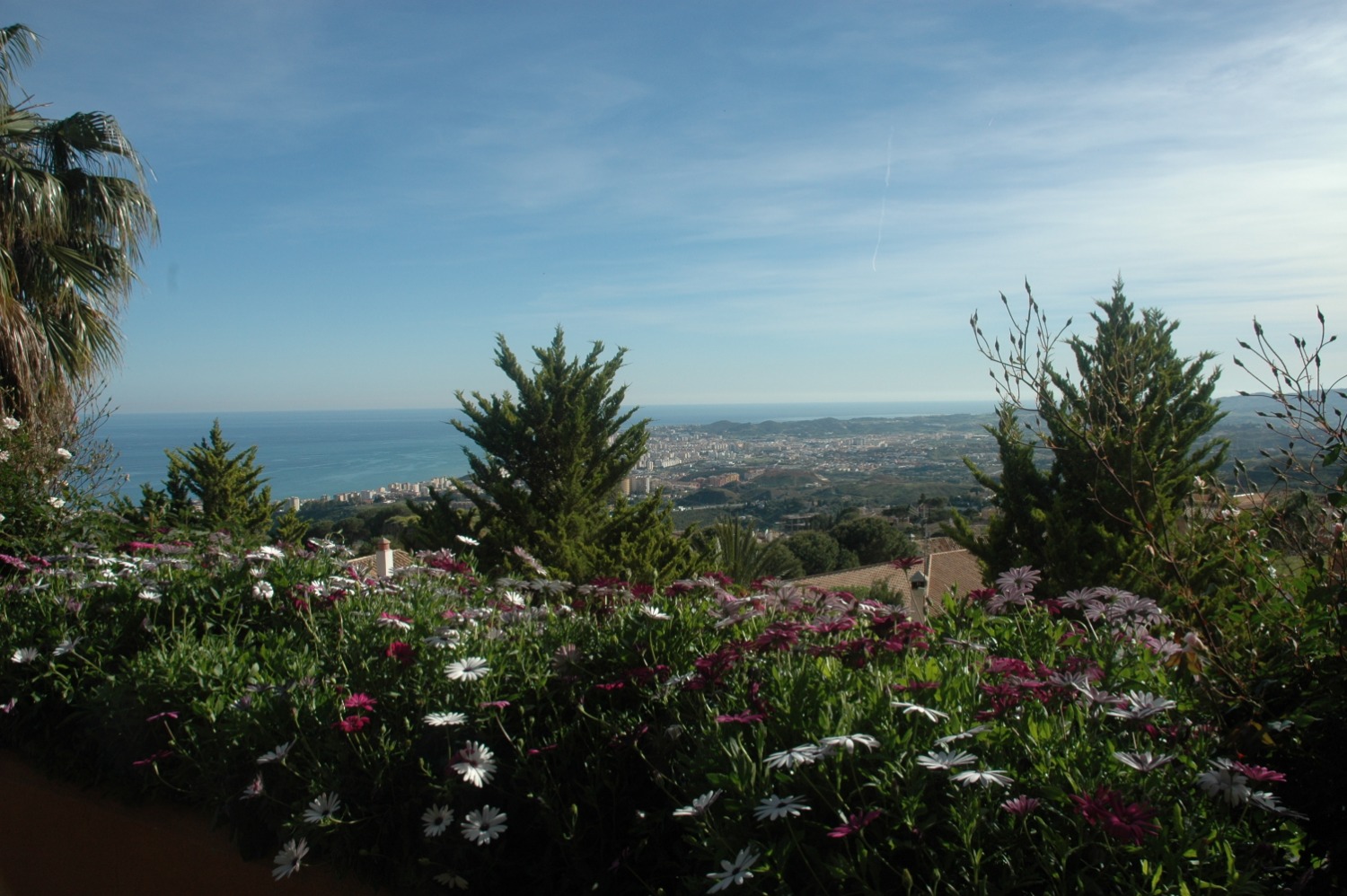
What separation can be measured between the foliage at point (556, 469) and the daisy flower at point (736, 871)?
9233mm

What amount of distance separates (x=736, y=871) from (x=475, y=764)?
2.27 feet

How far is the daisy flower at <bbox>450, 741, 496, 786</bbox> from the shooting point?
183 cm

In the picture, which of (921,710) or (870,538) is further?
(870,538)

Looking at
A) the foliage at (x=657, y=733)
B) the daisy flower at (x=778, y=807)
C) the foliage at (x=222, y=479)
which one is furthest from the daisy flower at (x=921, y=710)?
the foliage at (x=222, y=479)

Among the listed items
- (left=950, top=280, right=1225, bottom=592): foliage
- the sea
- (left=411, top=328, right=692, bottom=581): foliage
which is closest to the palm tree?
the sea

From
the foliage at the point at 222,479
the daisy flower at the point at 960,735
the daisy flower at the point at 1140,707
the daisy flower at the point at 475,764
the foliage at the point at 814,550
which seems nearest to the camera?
the daisy flower at the point at 960,735

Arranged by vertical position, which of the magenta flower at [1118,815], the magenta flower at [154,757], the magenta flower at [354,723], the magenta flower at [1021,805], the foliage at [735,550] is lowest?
the foliage at [735,550]

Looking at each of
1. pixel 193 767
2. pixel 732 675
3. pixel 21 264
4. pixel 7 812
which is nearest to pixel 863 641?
pixel 732 675

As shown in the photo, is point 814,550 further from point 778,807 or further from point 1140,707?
point 778,807

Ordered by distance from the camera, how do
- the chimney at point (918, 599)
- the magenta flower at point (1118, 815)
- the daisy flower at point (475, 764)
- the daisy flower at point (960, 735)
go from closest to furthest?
the magenta flower at point (1118, 815) → the daisy flower at point (960, 735) → the daisy flower at point (475, 764) → the chimney at point (918, 599)

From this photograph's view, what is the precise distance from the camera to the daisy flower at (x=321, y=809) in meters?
2.03

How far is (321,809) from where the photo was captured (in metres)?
2.06

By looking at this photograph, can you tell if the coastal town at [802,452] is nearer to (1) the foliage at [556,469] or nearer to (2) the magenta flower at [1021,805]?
(1) the foliage at [556,469]

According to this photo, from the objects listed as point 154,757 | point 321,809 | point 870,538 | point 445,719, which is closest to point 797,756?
point 445,719
